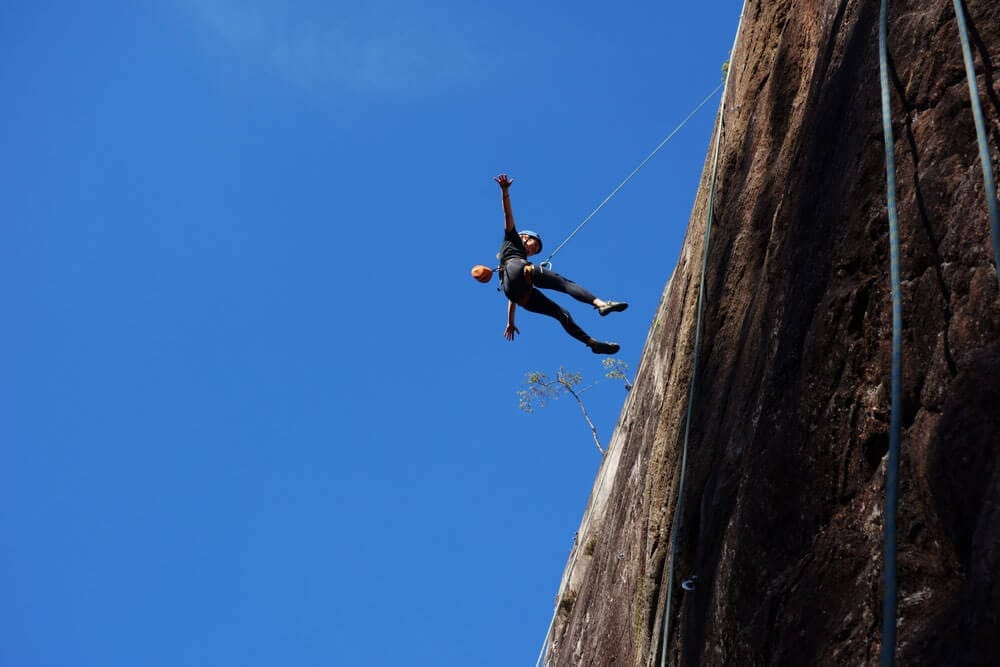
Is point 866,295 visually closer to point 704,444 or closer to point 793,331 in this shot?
point 793,331

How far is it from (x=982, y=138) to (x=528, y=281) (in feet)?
27.0

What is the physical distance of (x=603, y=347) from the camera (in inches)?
445

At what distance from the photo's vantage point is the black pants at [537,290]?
1173cm

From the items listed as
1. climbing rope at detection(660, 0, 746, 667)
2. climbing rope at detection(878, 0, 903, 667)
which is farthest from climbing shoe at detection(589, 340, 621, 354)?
climbing rope at detection(878, 0, 903, 667)

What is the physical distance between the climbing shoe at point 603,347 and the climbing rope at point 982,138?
6.81 meters

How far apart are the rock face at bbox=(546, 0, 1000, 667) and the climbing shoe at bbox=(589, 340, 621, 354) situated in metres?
3.79

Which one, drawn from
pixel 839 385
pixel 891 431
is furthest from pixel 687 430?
pixel 891 431

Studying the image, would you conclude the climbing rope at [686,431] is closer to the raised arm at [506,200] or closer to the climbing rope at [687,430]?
the climbing rope at [687,430]

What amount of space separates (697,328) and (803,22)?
2308 mm

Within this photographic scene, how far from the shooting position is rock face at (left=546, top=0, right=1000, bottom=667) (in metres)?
3.86

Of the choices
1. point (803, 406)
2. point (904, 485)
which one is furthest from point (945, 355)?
point (803, 406)

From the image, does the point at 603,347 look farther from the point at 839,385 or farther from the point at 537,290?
the point at 839,385

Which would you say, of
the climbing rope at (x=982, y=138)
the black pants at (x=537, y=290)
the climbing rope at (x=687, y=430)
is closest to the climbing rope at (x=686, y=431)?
the climbing rope at (x=687, y=430)

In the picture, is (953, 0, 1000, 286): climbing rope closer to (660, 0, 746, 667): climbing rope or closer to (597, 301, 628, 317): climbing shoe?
(660, 0, 746, 667): climbing rope
